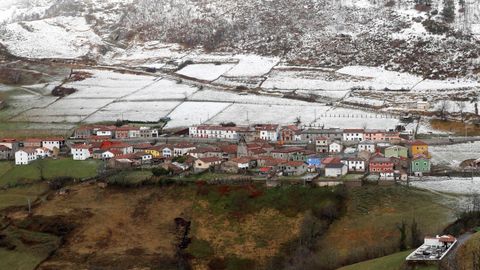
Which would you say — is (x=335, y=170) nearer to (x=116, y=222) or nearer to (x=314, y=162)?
(x=314, y=162)

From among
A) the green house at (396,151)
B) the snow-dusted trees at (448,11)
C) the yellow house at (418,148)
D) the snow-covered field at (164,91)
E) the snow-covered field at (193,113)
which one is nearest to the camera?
the green house at (396,151)

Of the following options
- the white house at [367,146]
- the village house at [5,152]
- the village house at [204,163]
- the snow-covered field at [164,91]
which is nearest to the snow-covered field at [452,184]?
the white house at [367,146]

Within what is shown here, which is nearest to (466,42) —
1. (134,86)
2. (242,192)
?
(134,86)

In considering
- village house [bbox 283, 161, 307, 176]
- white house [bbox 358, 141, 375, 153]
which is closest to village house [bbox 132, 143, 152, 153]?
village house [bbox 283, 161, 307, 176]

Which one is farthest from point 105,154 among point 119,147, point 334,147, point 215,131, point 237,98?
point 237,98

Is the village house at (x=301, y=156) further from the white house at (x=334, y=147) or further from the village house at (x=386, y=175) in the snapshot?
the village house at (x=386, y=175)

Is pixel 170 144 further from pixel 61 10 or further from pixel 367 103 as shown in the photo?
pixel 61 10

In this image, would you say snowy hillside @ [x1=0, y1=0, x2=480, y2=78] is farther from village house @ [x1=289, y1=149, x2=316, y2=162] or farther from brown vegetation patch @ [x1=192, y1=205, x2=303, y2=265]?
brown vegetation patch @ [x1=192, y1=205, x2=303, y2=265]
